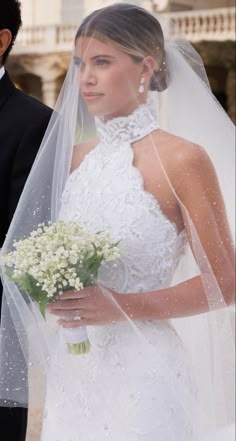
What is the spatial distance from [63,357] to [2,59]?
865 millimetres

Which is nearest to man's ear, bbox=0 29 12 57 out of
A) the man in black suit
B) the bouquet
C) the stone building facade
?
the man in black suit

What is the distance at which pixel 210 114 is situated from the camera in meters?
2.46

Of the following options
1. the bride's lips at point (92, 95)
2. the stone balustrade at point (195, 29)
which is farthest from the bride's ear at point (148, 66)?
the stone balustrade at point (195, 29)

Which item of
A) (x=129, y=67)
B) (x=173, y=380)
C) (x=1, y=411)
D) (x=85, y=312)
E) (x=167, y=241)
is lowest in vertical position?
(x=1, y=411)

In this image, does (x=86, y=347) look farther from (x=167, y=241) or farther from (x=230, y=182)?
(x=230, y=182)

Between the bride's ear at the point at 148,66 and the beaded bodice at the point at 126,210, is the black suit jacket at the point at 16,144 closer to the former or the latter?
the beaded bodice at the point at 126,210

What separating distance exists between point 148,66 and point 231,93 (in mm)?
16212

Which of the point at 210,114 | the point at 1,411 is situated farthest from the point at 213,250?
the point at 1,411

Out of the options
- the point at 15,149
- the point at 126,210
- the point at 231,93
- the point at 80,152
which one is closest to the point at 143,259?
the point at 126,210

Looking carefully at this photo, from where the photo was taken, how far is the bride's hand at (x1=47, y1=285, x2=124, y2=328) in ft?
6.98

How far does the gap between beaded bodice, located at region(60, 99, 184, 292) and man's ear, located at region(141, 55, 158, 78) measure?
0.23 ft

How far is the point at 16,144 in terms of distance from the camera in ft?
8.71

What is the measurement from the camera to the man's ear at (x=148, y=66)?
2.30 metres

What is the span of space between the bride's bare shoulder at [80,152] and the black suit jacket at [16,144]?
0.21 meters
